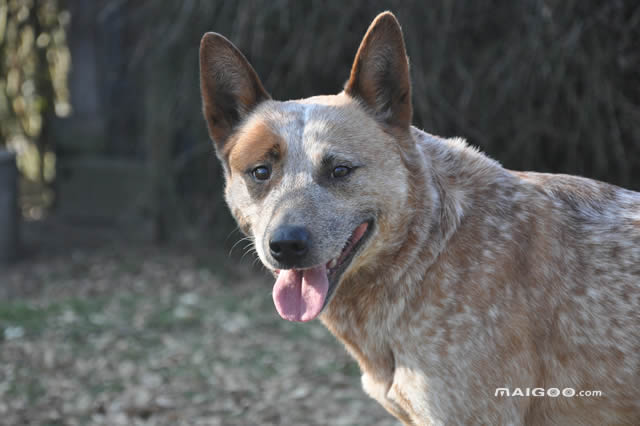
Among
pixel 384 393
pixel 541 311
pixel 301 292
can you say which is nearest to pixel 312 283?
pixel 301 292

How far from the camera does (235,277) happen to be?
19.0ft

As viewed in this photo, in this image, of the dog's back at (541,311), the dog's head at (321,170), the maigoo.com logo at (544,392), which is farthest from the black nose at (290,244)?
the maigoo.com logo at (544,392)

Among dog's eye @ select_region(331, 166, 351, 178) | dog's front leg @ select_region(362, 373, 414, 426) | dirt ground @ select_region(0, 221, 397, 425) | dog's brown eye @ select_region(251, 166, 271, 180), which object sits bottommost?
dirt ground @ select_region(0, 221, 397, 425)

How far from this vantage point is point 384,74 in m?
2.42

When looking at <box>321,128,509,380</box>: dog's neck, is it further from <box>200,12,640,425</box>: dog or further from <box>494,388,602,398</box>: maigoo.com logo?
<box>494,388,602,398</box>: maigoo.com logo

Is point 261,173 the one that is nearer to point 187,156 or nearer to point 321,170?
point 321,170

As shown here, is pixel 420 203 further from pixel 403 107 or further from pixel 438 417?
pixel 438 417

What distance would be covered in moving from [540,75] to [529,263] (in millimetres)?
2869

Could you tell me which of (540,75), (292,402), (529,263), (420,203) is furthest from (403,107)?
(540,75)

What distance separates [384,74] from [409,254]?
2.25ft

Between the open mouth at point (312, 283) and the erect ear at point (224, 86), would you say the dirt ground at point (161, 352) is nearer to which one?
the open mouth at point (312, 283)

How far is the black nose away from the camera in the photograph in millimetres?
2123

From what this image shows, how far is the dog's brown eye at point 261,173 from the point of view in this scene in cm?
239

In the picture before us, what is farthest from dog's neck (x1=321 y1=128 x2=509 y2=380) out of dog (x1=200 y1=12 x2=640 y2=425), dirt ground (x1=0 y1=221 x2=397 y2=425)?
dirt ground (x1=0 y1=221 x2=397 y2=425)
